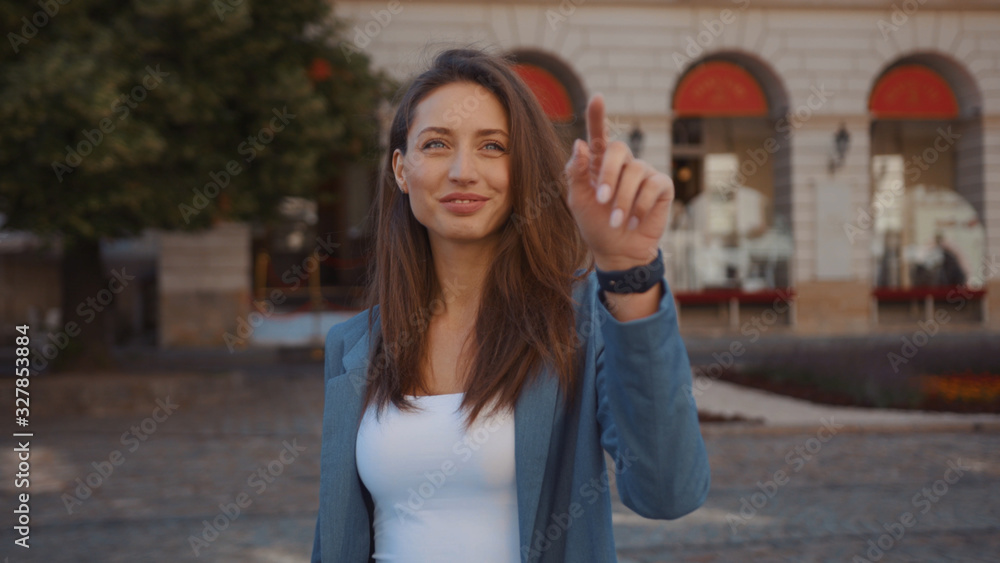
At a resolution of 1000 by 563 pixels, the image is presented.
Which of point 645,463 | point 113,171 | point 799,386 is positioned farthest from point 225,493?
point 799,386

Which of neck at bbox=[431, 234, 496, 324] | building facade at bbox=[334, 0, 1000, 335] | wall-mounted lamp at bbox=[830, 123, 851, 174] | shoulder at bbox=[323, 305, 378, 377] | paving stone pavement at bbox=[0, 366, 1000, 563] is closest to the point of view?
neck at bbox=[431, 234, 496, 324]

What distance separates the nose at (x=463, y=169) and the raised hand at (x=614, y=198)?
54cm

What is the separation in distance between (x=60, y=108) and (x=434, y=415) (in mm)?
8279

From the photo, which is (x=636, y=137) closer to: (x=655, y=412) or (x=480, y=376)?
(x=480, y=376)

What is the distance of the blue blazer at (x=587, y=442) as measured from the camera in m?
1.33

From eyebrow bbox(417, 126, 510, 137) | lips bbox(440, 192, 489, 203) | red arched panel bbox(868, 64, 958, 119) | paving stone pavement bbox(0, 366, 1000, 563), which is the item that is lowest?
paving stone pavement bbox(0, 366, 1000, 563)

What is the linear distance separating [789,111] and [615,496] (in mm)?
14905

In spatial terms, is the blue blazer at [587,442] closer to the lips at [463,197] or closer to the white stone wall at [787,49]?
the lips at [463,197]

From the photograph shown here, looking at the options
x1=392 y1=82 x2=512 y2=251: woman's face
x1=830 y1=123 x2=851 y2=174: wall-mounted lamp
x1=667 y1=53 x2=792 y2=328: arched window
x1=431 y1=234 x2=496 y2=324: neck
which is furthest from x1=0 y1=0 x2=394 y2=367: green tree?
x1=830 y1=123 x2=851 y2=174: wall-mounted lamp

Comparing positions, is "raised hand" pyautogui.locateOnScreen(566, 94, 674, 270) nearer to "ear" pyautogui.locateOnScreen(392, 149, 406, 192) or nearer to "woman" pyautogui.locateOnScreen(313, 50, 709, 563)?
"woman" pyautogui.locateOnScreen(313, 50, 709, 563)

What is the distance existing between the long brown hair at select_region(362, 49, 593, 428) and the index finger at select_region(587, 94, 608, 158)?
595mm

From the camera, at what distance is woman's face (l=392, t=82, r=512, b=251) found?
1.81 metres

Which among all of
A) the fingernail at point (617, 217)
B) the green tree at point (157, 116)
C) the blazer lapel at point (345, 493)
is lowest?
the blazer lapel at point (345, 493)

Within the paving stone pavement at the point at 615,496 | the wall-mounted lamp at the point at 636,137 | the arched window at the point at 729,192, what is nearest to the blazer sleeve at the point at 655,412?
the paving stone pavement at the point at 615,496
